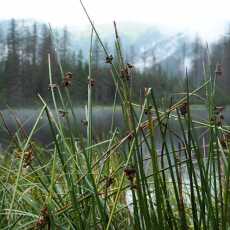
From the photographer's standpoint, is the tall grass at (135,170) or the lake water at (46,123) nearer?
the tall grass at (135,170)

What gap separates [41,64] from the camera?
32000 mm

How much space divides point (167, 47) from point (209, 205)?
135885 millimetres

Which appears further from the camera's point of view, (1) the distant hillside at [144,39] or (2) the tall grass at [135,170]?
(1) the distant hillside at [144,39]

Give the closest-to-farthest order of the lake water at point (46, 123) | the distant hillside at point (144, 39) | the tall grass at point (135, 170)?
the tall grass at point (135, 170), the lake water at point (46, 123), the distant hillside at point (144, 39)

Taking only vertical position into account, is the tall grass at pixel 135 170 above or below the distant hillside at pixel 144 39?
below

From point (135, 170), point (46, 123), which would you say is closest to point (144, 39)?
point (46, 123)

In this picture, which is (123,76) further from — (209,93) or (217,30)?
(217,30)

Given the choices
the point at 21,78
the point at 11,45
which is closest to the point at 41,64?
the point at 21,78

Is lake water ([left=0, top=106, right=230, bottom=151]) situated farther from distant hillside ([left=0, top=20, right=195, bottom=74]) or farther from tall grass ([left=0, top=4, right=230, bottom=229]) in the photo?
distant hillside ([left=0, top=20, right=195, bottom=74])

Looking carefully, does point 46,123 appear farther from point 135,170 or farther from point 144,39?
point 144,39

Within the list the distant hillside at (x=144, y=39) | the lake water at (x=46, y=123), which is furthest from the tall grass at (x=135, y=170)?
the distant hillside at (x=144, y=39)

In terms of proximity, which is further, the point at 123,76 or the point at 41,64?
the point at 41,64

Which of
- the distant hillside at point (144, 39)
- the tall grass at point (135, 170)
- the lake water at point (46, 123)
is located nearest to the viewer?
the tall grass at point (135, 170)

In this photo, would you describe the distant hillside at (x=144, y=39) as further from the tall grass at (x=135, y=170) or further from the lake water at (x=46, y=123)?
the tall grass at (x=135, y=170)
